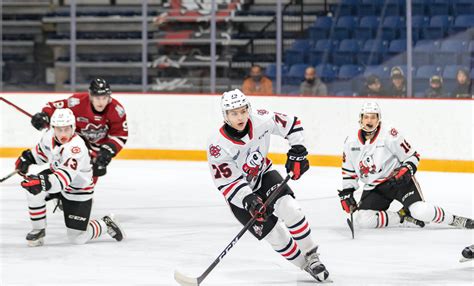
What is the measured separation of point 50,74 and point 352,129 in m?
3.09

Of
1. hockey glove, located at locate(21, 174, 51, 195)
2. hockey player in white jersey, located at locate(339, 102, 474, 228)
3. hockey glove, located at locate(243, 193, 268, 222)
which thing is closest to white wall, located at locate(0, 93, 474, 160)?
hockey player in white jersey, located at locate(339, 102, 474, 228)

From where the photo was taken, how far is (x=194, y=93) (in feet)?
35.6

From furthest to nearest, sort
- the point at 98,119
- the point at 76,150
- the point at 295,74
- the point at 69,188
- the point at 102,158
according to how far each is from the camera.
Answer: the point at 295,74, the point at 98,119, the point at 102,158, the point at 69,188, the point at 76,150

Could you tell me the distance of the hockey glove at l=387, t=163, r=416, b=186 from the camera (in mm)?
6316

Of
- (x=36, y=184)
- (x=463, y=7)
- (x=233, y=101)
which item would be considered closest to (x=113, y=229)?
(x=36, y=184)

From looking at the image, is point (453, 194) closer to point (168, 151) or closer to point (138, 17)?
point (168, 151)

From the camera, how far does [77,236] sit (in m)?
6.17

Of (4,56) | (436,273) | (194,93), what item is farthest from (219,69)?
(436,273)

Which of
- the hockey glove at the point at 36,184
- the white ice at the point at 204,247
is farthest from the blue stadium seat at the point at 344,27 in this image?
the hockey glove at the point at 36,184

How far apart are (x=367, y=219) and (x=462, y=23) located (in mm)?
3905

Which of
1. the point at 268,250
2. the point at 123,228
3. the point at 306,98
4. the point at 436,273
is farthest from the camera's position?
the point at 306,98

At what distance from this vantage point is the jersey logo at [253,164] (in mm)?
5008

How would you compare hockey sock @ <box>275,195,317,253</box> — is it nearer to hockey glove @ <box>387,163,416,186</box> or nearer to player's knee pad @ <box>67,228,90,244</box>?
hockey glove @ <box>387,163,416,186</box>

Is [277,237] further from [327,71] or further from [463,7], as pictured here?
[327,71]
